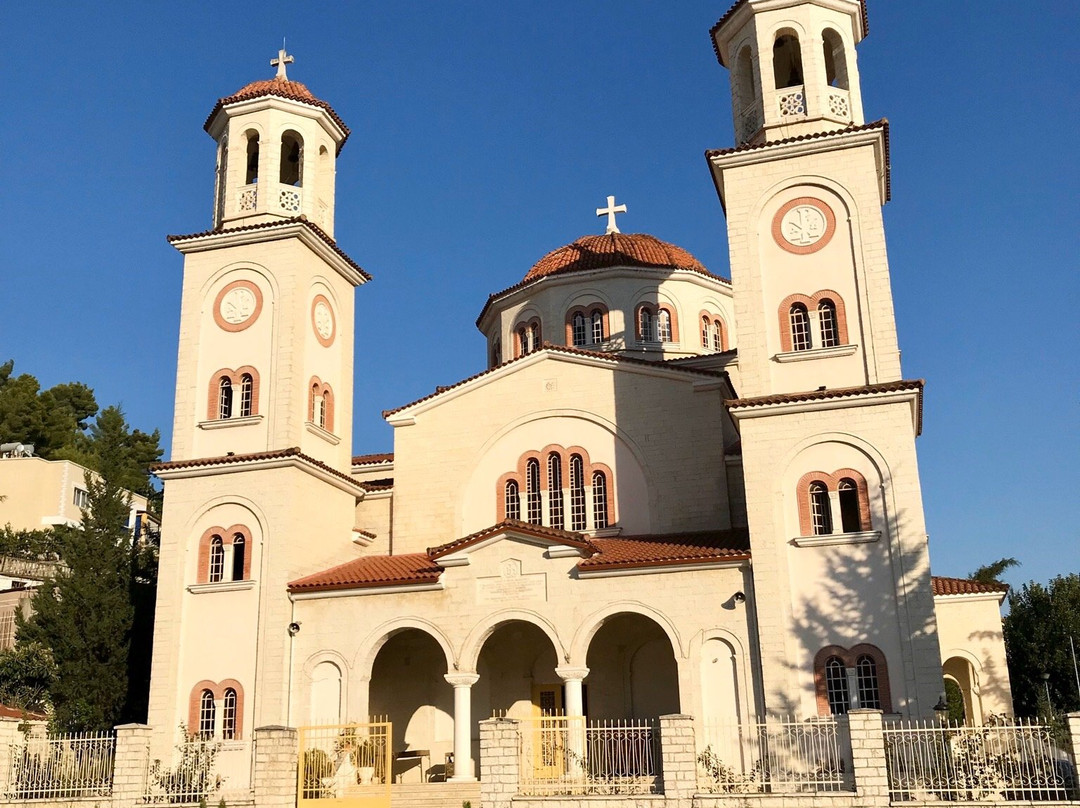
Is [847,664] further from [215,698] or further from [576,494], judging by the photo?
[215,698]

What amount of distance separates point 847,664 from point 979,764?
15.2ft

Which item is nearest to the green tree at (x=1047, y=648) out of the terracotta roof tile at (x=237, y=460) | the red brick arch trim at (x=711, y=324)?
the red brick arch trim at (x=711, y=324)

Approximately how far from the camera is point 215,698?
81.0 ft

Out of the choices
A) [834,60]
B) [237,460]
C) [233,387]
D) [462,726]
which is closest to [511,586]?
[462,726]

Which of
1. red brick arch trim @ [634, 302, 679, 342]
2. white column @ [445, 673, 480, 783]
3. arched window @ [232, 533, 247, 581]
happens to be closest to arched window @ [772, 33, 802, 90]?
red brick arch trim @ [634, 302, 679, 342]

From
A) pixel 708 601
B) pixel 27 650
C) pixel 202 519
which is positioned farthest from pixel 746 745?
pixel 27 650

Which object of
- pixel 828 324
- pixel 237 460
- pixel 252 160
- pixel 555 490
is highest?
pixel 252 160

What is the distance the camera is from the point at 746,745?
70.4 ft

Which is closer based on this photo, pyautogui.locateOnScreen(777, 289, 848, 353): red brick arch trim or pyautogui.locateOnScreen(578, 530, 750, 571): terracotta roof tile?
pyautogui.locateOnScreen(578, 530, 750, 571): terracotta roof tile

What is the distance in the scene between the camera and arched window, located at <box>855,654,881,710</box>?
2131 cm

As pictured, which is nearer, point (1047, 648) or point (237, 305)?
point (237, 305)

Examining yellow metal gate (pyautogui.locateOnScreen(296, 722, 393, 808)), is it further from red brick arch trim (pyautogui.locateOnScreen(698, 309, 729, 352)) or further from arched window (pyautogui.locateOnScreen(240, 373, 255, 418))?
red brick arch trim (pyautogui.locateOnScreen(698, 309, 729, 352))

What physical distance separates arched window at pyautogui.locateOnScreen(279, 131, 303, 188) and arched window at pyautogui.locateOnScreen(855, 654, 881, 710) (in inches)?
701

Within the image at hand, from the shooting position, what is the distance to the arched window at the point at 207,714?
2444 cm
